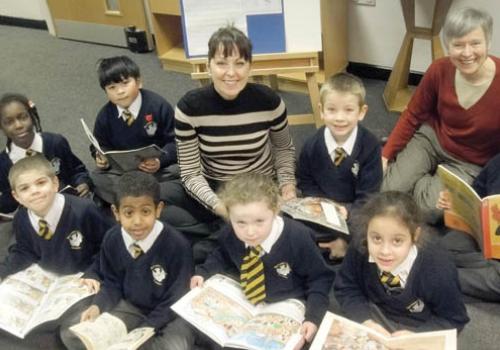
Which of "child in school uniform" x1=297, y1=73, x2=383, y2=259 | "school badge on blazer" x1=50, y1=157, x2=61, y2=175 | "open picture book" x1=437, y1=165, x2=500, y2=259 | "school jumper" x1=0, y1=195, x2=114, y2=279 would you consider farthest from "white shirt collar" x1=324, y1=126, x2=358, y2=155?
"school badge on blazer" x1=50, y1=157, x2=61, y2=175

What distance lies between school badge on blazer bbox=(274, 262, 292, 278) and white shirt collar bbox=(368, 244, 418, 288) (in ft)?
1.09

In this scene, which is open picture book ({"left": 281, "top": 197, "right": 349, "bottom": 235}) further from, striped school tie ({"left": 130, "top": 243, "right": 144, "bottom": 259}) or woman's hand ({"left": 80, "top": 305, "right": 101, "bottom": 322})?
woman's hand ({"left": 80, "top": 305, "right": 101, "bottom": 322})

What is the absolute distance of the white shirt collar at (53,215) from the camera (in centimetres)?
185

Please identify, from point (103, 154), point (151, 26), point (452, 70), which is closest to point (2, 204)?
point (103, 154)

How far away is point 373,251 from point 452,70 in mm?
1103

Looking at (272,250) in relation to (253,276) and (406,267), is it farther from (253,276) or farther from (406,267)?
(406,267)

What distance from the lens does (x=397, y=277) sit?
4.81 ft

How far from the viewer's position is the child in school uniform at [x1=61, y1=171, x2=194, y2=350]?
166 centimetres

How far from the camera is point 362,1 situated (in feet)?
10.8

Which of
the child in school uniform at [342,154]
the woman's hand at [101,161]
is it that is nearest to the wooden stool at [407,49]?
the child in school uniform at [342,154]

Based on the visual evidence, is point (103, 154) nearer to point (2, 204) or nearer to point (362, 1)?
point (2, 204)

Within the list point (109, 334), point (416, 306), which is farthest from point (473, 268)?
point (109, 334)

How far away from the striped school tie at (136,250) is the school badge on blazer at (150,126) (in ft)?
2.67

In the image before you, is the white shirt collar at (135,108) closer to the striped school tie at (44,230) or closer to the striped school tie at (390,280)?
the striped school tie at (44,230)
